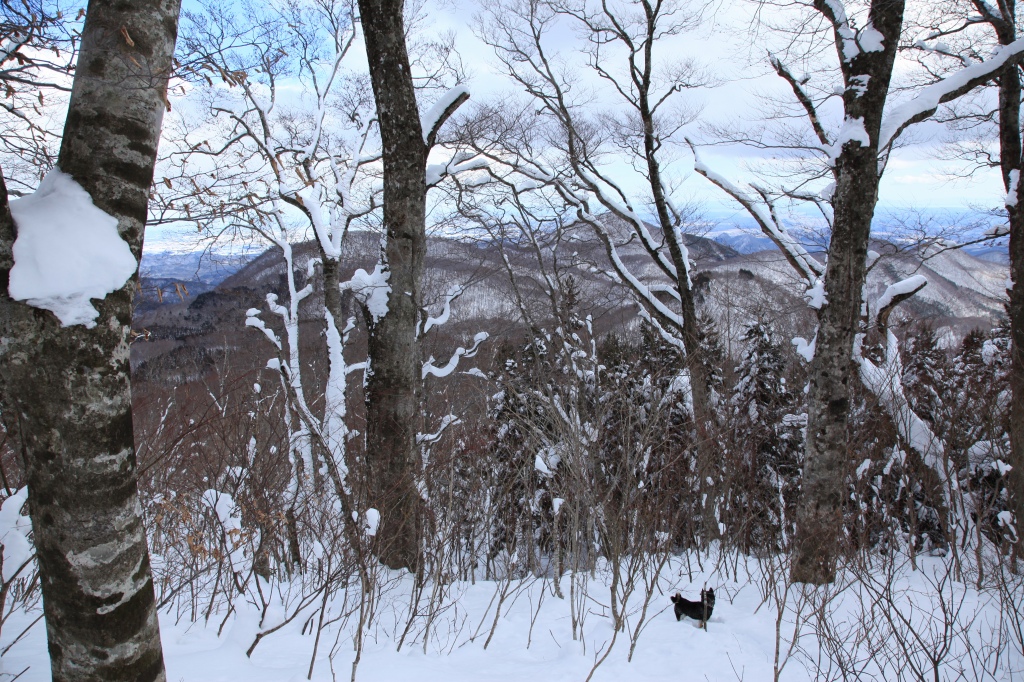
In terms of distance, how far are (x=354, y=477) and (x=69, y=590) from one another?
11.9 ft

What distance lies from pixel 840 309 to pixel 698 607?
123 inches

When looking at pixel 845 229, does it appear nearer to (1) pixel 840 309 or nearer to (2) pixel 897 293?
(1) pixel 840 309

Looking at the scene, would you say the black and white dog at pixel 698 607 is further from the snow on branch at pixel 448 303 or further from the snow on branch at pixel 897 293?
the snow on branch at pixel 448 303

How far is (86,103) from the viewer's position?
2014mm

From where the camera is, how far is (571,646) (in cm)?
465

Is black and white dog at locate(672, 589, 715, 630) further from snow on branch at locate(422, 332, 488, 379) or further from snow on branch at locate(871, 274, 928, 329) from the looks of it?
snow on branch at locate(422, 332, 488, 379)

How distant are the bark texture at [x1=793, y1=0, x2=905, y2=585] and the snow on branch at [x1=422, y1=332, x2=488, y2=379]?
294 inches

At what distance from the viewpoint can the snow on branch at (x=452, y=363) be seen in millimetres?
11883

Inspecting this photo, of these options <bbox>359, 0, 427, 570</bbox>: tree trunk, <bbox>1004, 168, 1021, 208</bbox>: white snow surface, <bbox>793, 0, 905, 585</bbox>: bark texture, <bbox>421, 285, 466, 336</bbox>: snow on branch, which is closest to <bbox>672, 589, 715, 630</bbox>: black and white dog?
<bbox>793, 0, 905, 585</bbox>: bark texture

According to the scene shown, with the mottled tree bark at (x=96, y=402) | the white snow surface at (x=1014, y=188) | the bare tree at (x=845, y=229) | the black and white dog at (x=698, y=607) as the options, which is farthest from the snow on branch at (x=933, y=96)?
the mottled tree bark at (x=96, y=402)

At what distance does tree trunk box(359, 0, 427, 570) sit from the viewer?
18.0 feet

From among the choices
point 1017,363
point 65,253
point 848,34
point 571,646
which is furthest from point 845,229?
point 65,253

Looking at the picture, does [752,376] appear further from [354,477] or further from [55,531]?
[55,531]

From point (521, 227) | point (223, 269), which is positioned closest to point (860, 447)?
point (521, 227)
